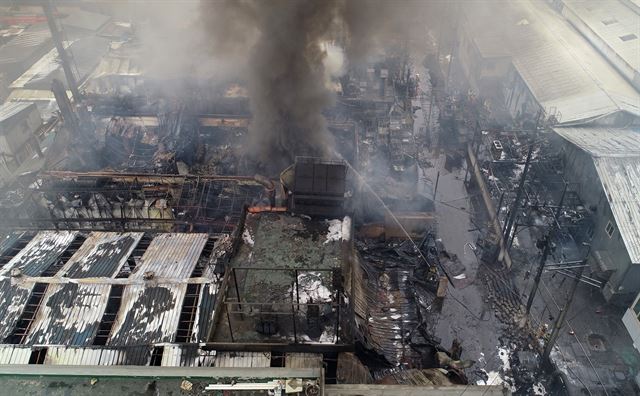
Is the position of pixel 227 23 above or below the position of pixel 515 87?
above

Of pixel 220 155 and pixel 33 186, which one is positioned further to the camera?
pixel 220 155

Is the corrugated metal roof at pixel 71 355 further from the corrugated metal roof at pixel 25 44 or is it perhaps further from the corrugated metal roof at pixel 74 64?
the corrugated metal roof at pixel 25 44

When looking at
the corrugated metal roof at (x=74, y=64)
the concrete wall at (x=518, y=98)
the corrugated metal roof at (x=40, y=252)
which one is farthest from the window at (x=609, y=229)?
the corrugated metal roof at (x=74, y=64)

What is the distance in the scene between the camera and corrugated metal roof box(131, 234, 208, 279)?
16.7 metres

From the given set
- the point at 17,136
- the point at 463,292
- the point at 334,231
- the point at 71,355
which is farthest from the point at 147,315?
the point at 17,136

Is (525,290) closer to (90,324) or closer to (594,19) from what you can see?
(90,324)

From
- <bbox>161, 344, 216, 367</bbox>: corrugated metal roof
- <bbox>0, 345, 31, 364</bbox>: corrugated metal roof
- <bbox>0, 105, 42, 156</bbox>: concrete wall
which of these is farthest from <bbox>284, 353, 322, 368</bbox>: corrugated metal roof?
<bbox>0, 105, 42, 156</bbox>: concrete wall

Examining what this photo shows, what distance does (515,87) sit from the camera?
115 feet

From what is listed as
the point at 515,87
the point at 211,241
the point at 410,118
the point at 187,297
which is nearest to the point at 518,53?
the point at 515,87

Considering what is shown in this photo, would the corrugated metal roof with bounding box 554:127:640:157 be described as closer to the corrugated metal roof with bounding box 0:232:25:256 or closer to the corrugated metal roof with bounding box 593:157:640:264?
the corrugated metal roof with bounding box 593:157:640:264

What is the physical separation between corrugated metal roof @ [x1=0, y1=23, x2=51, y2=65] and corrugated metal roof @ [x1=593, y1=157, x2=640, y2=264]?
48.5 m

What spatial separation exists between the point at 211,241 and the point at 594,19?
37.6 metres

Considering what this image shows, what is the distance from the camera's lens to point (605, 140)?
24750 mm

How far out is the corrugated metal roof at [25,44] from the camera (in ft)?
138
